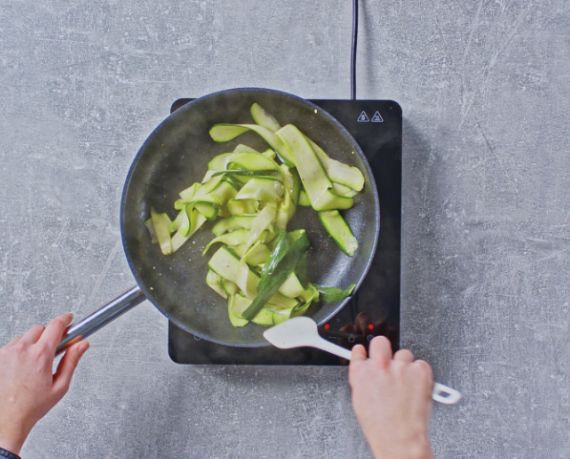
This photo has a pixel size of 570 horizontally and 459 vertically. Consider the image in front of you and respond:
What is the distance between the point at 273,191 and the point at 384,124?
0.58 feet

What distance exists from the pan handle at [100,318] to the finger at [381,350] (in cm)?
28

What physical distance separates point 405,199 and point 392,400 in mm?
282

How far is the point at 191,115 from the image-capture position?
869 millimetres

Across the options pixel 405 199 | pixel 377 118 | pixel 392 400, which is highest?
pixel 377 118

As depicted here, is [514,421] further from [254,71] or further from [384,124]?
[254,71]

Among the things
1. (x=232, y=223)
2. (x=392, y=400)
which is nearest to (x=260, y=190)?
(x=232, y=223)

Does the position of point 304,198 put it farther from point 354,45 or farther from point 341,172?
point 354,45

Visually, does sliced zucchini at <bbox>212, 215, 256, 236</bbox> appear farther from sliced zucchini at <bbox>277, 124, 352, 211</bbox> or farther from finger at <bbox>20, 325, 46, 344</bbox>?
finger at <bbox>20, 325, 46, 344</bbox>

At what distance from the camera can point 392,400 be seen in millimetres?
785

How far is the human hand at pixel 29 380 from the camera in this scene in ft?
2.70


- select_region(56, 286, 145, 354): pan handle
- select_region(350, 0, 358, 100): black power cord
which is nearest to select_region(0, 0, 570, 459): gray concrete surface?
select_region(350, 0, 358, 100): black power cord

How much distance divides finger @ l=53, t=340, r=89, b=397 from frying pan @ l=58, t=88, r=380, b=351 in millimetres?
87

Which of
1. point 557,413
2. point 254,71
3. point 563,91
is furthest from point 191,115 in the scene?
point 557,413

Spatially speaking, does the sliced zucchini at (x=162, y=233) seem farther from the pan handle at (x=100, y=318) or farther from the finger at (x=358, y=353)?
the finger at (x=358, y=353)
